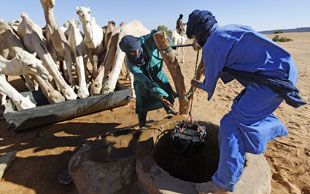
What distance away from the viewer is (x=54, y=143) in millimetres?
3168

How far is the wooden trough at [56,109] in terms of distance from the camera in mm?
3188

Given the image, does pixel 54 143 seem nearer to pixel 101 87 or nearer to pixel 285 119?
pixel 101 87

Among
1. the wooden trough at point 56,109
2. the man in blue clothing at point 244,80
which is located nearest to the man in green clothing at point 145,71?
the man in blue clothing at point 244,80

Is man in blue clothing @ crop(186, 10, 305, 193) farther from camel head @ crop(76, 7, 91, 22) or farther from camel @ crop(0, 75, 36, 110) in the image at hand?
camel @ crop(0, 75, 36, 110)

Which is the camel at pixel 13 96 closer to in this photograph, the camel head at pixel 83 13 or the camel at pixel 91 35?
the camel at pixel 91 35

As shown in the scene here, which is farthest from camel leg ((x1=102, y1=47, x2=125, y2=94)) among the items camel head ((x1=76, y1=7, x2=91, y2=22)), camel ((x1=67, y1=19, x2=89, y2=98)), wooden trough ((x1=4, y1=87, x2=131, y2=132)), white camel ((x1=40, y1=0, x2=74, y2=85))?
white camel ((x1=40, y1=0, x2=74, y2=85))

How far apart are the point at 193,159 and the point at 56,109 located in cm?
279

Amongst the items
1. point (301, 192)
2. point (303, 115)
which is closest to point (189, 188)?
point (301, 192)

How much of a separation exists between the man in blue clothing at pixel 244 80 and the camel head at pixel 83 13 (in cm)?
307

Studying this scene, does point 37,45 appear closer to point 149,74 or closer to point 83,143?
point 83,143

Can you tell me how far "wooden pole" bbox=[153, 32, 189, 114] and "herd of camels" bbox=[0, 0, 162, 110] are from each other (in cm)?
203

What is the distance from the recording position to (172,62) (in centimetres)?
238

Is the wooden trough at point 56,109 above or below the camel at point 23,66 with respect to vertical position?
below

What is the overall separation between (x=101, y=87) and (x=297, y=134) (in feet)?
13.4
